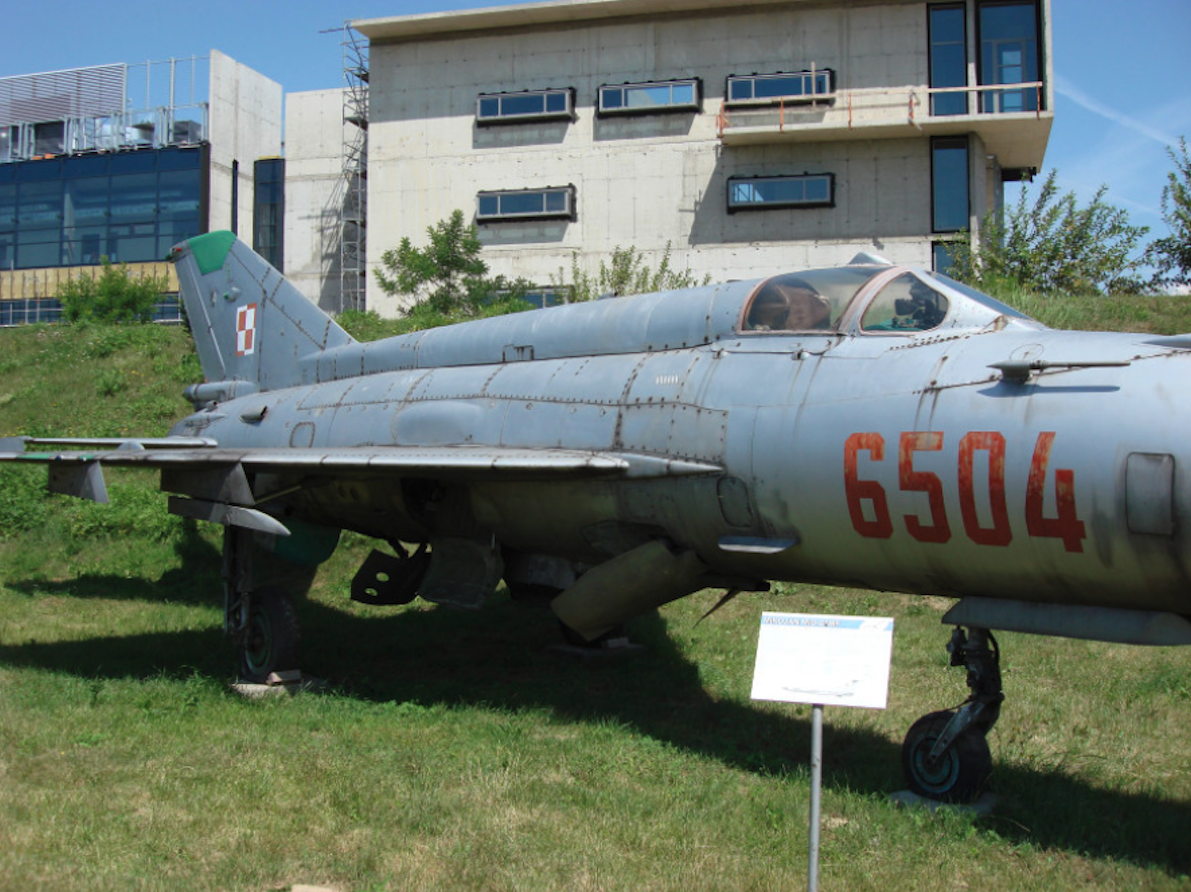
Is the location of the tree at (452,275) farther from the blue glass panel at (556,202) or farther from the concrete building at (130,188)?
the concrete building at (130,188)

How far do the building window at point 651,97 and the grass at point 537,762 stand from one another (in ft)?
56.7

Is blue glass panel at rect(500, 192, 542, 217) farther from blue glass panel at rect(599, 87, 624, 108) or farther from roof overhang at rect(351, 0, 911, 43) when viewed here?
roof overhang at rect(351, 0, 911, 43)

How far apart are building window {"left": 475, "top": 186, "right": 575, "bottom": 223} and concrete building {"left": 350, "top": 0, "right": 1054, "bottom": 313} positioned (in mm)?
53

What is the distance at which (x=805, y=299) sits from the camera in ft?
23.1

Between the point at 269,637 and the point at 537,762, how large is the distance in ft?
11.8

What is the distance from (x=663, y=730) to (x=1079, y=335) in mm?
4011

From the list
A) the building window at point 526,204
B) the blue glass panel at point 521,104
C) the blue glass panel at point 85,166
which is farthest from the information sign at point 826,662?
the blue glass panel at point 85,166

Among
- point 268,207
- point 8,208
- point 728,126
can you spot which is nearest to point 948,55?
point 728,126

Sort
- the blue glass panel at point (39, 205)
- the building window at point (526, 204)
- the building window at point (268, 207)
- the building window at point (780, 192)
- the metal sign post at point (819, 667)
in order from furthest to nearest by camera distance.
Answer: the building window at point (268, 207), the blue glass panel at point (39, 205), the building window at point (526, 204), the building window at point (780, 192), the metal sign post at point (819, 667)

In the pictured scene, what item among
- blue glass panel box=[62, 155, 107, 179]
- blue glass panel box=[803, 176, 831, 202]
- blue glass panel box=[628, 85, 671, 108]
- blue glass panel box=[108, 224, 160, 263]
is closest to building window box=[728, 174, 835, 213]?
blue glass panel box=[803, 176, 831, 202]

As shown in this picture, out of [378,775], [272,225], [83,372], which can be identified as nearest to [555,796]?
[378,775]

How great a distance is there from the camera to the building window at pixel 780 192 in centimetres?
2509

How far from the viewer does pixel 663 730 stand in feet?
24.9

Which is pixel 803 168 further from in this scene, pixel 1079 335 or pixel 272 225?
pixel 272 225
